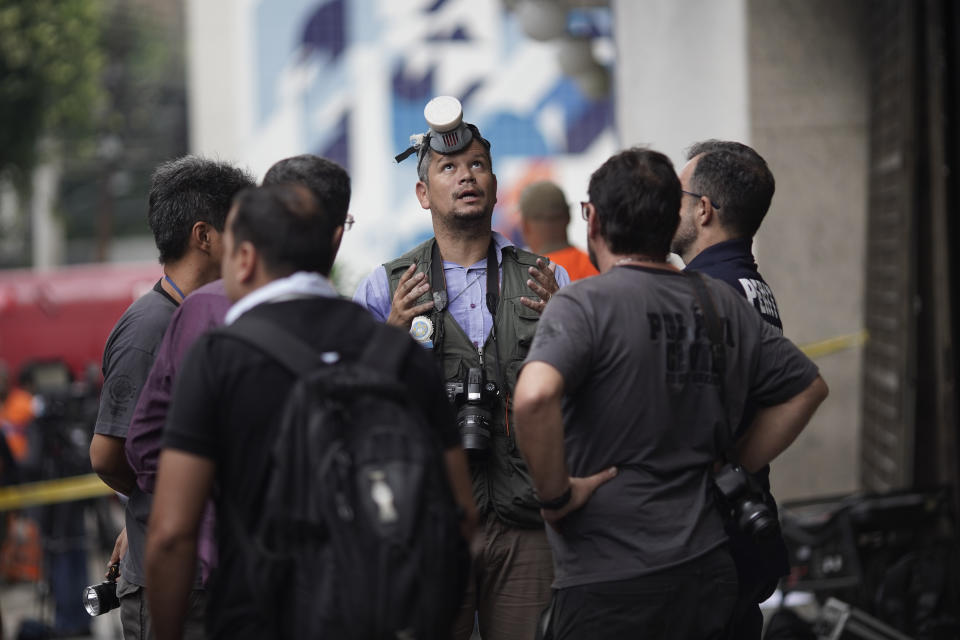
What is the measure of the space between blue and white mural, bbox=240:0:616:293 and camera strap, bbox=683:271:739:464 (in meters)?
17.4

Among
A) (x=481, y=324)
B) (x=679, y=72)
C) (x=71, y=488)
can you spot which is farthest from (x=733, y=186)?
(x=71, y=488)

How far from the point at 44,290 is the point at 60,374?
636cm

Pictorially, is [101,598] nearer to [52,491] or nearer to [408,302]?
[408,302]

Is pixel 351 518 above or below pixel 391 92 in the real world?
below

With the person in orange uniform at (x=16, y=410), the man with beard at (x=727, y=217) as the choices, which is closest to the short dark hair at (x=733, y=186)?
the man with beard at (x=727, y=217)

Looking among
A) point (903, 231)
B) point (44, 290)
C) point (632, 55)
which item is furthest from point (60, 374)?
point (903, 231)

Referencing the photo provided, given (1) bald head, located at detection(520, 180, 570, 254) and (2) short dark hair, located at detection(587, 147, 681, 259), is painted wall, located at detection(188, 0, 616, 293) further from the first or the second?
(2) short dark hair, located at detection(587, 147, 681, 259)

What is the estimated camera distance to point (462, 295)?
404 cm

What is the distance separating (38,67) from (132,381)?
71.3 feet

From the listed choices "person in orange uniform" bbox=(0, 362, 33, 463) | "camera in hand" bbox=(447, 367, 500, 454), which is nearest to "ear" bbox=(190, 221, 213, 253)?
"camera in hand" bbox=(447, 367, 500, 454)

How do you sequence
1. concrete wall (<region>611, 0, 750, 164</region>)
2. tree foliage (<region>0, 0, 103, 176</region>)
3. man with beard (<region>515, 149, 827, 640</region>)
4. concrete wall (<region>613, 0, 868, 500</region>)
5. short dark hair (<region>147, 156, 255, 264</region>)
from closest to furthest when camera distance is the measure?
man with beard (<region>515, 149, 827, 640</region>), short dark hair (<region>147, 156, 255, 264</region>), concrete wall (<region>613, 0, 868, 500</region>), concrete wall (<region>611, 0, 750, 164</region>), tree foliage (<region>0, 0, 103, 176</region>)

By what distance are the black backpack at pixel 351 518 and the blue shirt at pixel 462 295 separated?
1454 millimetres

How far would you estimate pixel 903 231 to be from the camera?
668 centimetres

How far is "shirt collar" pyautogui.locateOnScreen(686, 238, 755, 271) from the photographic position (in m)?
3.75
